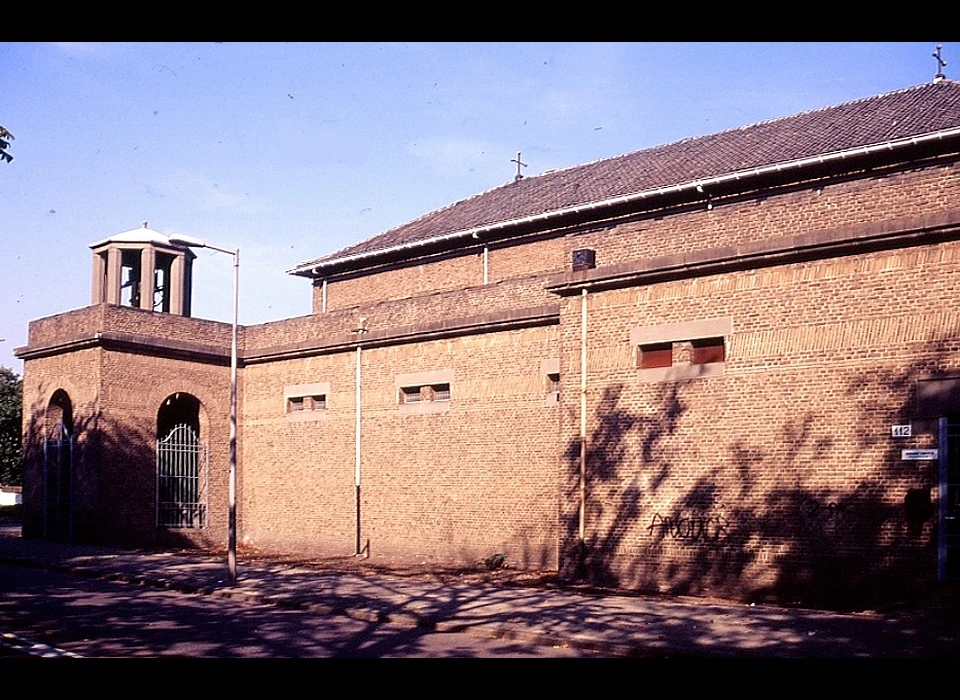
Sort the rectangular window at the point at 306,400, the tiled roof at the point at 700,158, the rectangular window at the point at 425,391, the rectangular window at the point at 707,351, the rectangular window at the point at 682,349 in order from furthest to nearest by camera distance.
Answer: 1. the rectangular window at the point at 306,400
2. the rectangular window at the point at 425,391
3. the tiled roof at the point at 700,158
4. the rectangular window at the point at 707,351
5. the rectangular window at the point at 682,349

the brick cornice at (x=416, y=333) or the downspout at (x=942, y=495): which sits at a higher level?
the brick cornice at (x=416, y=333)

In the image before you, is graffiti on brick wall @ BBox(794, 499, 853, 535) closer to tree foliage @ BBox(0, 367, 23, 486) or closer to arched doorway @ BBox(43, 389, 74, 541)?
arched doorway @ BBox(43, 389, 74, 541)

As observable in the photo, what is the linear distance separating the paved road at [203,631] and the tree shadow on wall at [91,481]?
8.80 metres

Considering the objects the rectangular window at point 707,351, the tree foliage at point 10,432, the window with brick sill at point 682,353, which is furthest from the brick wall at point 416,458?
the tree foliage at point 10,432

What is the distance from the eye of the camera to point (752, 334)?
16734 millimetres

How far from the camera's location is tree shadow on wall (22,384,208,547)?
2661cm

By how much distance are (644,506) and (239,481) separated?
15.8m

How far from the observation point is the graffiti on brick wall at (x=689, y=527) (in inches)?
659

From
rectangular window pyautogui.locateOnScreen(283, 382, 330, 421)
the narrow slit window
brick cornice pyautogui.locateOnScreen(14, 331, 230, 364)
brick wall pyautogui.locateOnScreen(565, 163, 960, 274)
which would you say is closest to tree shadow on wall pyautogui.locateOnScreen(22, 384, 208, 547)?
brick cornice pyautogui.locateOnScreen(14, 331, 230, 364)

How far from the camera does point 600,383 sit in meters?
18.7

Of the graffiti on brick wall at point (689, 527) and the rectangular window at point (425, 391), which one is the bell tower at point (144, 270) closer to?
the rectangular window at point (425, 391)

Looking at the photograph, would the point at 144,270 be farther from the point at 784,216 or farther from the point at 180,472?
the point at 784,216

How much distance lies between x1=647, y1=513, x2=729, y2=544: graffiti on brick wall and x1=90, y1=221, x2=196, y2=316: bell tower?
1755 centimetres
